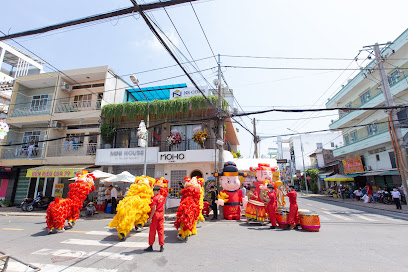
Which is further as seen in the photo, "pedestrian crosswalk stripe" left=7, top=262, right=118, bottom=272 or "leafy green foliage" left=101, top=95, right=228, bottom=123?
"leafy green foliage" left=101, top=95, right=228, bottom=123

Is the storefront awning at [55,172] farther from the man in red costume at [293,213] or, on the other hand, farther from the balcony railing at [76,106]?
the man in red costume at [293,213]

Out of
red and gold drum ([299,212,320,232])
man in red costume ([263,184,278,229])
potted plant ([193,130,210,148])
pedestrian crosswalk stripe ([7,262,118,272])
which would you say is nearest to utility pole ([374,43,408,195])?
red and gold drum ([299,212,320,232])

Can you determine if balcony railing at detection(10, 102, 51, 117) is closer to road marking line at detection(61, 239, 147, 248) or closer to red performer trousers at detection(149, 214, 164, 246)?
Answer: road marking line at detection(61, 239, 147, 248)

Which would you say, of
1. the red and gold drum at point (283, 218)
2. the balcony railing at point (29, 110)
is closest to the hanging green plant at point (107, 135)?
the balcony railing at point (29, 110)

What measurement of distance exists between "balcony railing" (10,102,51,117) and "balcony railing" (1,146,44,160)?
291 cm

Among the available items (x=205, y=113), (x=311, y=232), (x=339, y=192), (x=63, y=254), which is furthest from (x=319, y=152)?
(x=63, y=254)

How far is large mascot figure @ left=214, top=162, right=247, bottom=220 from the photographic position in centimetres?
994

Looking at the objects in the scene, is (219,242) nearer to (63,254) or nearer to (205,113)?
(63,254)

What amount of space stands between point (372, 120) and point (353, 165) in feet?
18.9

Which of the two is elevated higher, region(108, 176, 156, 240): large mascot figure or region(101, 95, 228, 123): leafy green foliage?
region(101, 95, 228, 123): leafy green foliage

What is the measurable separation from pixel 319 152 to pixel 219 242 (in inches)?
1457

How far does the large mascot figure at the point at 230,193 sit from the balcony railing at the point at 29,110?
16.6 meters

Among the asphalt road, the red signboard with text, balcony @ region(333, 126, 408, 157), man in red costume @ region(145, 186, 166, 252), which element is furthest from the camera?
the red signboard with text

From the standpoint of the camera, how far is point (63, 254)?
5438mm
